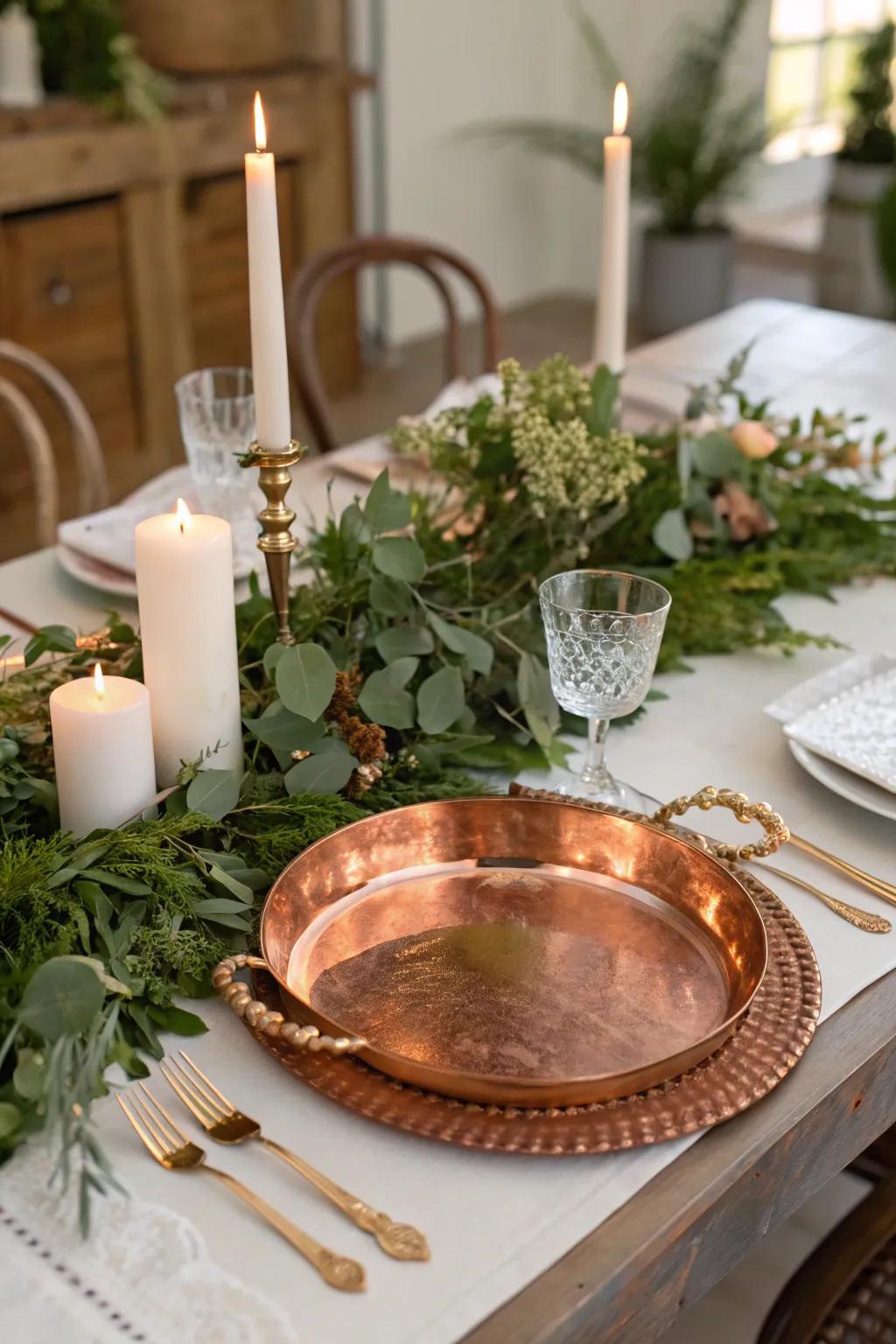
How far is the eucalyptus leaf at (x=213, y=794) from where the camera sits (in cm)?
87

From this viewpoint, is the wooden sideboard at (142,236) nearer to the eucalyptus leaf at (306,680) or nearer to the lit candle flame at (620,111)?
the lit candle flame at (620,111)

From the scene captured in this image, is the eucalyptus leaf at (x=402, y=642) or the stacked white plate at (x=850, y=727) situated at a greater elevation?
the eucalyptus leaf at (x=402, y=642)

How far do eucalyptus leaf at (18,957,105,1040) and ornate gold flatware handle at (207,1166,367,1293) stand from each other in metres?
0.11

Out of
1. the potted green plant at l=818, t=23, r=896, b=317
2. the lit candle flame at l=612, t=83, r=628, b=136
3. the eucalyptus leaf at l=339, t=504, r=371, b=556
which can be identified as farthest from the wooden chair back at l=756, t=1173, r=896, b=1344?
the potted green plant at l=818, t=23, r=896, b=317

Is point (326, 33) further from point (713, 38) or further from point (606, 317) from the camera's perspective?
point (606, 317)

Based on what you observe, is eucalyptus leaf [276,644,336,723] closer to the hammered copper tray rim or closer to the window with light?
the hammered copper tray rim

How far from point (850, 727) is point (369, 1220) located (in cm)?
57

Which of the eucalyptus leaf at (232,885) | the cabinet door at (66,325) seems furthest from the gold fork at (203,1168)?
the cabinet door at (66,325)

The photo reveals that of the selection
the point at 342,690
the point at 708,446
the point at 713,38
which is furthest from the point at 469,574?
the point at 713,38

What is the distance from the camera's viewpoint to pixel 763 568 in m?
1.32

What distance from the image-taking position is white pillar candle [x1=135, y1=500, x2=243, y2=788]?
865 mm

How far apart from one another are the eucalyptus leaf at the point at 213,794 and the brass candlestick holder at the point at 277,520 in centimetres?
15

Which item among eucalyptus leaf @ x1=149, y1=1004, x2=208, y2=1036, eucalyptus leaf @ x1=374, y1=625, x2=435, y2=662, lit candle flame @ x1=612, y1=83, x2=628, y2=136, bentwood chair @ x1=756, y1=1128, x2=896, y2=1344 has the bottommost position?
bentwood chair @ x1=756, y1=1128, x2=896, y2=1344

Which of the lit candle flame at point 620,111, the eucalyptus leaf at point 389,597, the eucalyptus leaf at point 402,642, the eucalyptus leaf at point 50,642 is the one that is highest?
the lit candle flame at point 620,111
